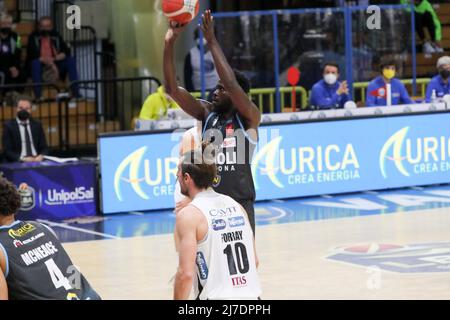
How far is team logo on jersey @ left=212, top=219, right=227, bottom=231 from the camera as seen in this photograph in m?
6.91

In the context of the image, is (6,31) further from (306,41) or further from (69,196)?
(69,196)

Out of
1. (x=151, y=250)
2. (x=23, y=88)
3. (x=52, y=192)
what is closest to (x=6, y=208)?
(x=151, y=250)

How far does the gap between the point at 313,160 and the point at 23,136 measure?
14.2ft

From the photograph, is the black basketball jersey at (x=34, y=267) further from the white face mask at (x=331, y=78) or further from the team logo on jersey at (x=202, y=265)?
the white face mask at (x=331, y=78)

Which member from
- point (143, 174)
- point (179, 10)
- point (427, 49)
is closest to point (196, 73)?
point (143, 174)

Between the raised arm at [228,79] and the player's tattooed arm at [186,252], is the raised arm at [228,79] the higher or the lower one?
the higher one

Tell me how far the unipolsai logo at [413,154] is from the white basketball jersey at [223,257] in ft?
36.5

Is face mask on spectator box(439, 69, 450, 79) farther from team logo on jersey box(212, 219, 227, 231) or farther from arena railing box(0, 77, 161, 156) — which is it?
team logo on jersey box(212, 219, 227, 231)

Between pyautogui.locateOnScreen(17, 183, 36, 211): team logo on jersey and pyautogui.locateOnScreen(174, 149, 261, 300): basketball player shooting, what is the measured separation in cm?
900

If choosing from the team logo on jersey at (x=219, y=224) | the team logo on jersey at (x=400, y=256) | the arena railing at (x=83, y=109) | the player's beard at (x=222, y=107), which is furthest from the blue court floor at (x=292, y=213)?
the team logo on jersey at (x=219, y=224)

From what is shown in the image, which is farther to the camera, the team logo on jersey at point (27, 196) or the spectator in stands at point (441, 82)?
the spectator in stands at point (441, 82)

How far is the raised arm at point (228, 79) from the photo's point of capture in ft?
28.6
